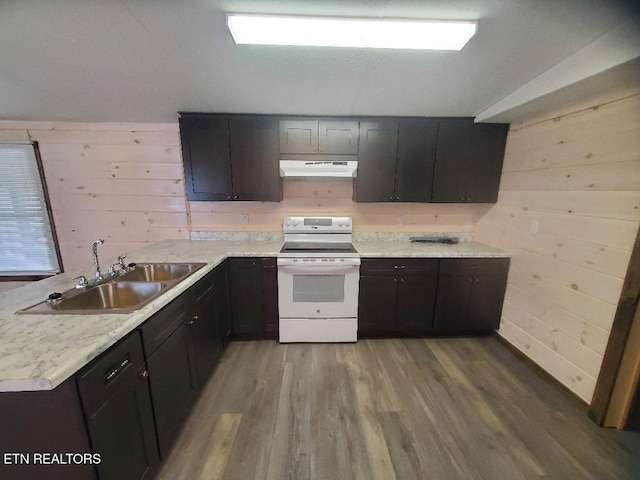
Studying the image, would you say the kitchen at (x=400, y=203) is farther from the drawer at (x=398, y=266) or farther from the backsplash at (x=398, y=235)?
the drawer at (x=398, y=266)

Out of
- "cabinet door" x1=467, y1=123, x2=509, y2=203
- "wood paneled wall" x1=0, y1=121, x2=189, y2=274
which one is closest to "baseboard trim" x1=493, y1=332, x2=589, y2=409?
"cabinet door" x1=467, y1=123, x2=509, y2=203

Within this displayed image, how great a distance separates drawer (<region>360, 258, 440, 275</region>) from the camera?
93.8 inches

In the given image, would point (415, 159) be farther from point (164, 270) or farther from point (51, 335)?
point (51, 335)

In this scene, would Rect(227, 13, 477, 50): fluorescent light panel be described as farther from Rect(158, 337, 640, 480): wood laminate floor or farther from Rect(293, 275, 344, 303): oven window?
Rect(158, 337, 640, 480): wood laminate floor

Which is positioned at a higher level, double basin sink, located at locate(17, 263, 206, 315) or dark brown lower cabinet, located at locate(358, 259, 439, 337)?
double basin sink, located at locate(17, 263, 206, 315)

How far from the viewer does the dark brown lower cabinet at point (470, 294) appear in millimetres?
2404

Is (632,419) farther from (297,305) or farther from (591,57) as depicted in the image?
(297,305)

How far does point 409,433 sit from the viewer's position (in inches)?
61.3

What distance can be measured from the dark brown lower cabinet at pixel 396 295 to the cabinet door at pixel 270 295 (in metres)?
0.85

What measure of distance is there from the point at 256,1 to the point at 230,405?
2429 millimetres

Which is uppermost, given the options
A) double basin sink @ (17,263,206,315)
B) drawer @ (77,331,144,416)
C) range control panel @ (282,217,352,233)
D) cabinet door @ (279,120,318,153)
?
cabinet door @ (279,120,318,153)

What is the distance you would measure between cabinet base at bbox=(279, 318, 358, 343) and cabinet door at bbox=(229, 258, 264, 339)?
0.27m

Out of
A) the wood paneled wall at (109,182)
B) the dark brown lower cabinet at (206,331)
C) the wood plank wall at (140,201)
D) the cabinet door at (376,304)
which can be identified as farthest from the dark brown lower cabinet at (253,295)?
the wood paneled wall at (109,182)

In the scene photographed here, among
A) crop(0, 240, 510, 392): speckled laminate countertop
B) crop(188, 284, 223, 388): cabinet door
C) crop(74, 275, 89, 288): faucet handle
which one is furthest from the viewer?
crop(188, 284, 223, 388): cabinet door
